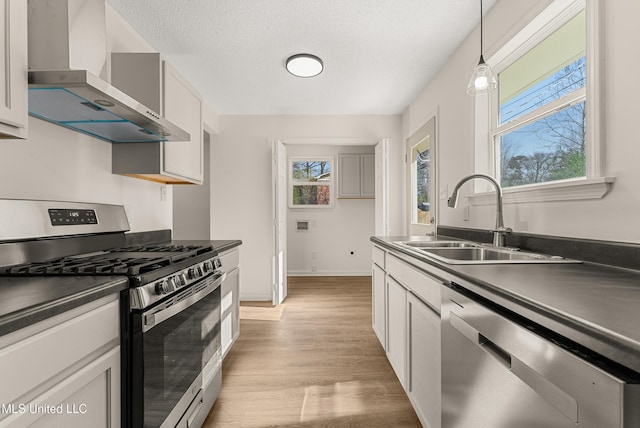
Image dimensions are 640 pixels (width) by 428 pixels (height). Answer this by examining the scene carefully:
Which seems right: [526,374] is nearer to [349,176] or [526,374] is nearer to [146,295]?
[146,295]

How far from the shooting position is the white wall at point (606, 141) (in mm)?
1123

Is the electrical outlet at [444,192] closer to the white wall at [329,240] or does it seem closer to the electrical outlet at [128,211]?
the electrical outlet at [128,211]

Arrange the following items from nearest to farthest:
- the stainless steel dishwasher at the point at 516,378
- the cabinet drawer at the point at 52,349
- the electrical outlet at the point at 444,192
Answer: the stainless steel dishwasher at the point at 516,378 → the cabinet drawer at the point at 52,349 → the electrical outlet at the point at 444,192

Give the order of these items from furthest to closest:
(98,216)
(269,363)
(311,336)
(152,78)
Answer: (311,336) → (269,363) → (152,78) → (98,216)

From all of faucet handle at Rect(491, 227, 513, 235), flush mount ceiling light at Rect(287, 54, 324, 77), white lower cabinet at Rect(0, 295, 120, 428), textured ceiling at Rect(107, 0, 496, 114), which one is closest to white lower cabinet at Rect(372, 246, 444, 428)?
faucet handle at Rect(491, 227, 513, 235)

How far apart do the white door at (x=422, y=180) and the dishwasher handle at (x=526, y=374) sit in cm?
222

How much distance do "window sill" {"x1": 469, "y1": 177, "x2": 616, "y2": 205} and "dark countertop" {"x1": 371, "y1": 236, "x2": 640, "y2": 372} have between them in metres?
0.30

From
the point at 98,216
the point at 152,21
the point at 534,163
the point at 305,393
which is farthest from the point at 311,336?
the point at 152,21

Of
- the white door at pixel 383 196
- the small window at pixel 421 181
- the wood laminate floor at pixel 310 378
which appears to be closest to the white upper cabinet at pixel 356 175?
the white door at pixel 383 196

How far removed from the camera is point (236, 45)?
245cm

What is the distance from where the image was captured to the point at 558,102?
1.57 m

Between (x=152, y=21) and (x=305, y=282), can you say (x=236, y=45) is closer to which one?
(x=152, y=21)

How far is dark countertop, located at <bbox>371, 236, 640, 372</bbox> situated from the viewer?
0.51 metres

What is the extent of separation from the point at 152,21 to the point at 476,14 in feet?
7.00
